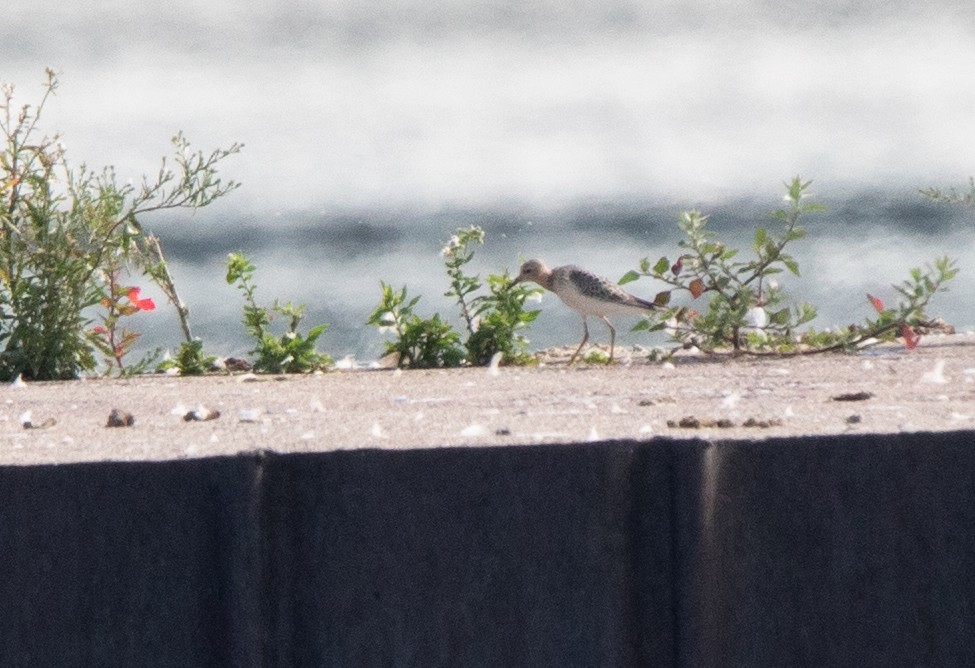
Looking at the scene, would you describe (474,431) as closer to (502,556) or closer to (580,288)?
(502,556)

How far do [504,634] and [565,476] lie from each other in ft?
0.78

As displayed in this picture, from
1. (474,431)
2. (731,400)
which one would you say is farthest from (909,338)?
(474,431)

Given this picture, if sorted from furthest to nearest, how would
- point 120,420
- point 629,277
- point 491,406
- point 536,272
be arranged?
point 536,272 → point 629,277 → point 491,406 → point 120,420

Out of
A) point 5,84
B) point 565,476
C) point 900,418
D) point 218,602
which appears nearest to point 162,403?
point 218,602

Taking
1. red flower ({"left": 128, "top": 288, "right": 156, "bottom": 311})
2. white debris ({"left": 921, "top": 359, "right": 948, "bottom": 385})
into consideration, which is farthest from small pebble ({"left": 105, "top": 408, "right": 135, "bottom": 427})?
red flower ({"left": 128, "top": 288, "right": 156, "bottom": 311})

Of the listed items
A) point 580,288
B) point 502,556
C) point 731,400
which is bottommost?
point 502,556

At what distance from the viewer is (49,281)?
4.90 metres

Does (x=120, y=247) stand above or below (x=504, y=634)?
above

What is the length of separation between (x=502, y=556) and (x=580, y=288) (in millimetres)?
4171

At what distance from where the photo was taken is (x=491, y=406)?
2.87 m

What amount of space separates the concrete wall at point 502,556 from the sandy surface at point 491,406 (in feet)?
0.16

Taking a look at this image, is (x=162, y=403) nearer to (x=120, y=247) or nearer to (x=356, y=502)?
(x=356, y=502)

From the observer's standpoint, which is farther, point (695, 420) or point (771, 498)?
point (695, 420)

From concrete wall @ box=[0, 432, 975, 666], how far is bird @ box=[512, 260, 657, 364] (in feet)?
12.8
